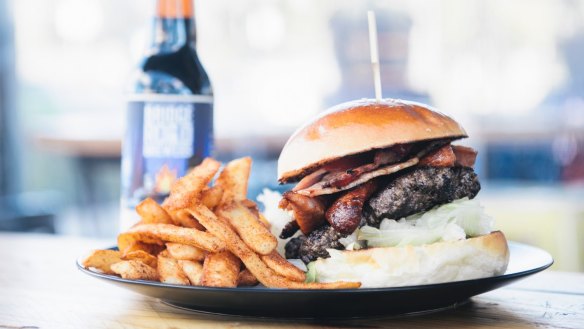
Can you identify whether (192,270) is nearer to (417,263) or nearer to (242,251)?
(242,251)

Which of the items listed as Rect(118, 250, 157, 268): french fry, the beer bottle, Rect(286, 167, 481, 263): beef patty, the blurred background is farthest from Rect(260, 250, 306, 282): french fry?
the blurred background

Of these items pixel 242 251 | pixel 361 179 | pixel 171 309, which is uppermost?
pixel 361 179

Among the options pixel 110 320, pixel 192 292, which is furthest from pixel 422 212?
pixel 110 320

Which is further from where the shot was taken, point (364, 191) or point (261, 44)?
point (261, 44)

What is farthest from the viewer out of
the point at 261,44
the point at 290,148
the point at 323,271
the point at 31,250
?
the point at 261,44

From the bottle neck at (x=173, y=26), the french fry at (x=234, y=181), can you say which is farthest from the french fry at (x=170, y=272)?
the bottle neck at (x=173, y=26)

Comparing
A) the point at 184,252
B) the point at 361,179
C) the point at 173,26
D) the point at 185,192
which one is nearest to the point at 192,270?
the point at 184,252

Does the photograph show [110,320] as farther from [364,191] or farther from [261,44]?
[261,44]
